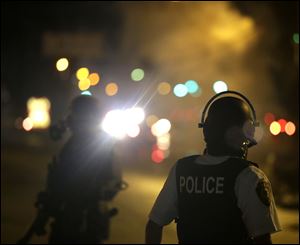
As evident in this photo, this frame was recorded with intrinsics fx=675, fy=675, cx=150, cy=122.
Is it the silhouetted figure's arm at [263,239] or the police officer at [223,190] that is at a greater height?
the police officer at [223,190]

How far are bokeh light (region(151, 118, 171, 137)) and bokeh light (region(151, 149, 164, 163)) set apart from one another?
0.70 metres

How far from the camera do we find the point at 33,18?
23.0 m

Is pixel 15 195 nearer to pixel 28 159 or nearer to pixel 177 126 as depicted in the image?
pixel 28 159

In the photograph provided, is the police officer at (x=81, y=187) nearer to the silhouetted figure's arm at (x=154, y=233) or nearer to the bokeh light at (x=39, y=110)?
the silhouetted figure's arm at (x=154, y=233)

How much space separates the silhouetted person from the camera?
14.1ft

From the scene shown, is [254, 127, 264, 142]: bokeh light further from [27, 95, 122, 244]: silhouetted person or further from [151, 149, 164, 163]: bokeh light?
[151, 149, 164, 163]: bokeh light

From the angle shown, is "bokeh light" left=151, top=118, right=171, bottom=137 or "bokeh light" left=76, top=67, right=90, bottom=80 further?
"bokeh light" left=76, top=67, right=90, bottom=80

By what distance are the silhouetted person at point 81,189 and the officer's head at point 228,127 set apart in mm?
1778

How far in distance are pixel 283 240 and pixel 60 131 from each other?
5048 millimetres

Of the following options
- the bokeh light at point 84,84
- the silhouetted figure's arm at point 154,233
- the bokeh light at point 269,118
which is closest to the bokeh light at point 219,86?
the bokeh light at point 269,118

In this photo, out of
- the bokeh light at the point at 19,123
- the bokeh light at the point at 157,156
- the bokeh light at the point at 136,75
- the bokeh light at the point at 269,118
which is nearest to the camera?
the bokeh light at the point at 269,118

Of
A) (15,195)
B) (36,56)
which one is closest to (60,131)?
(15,195)

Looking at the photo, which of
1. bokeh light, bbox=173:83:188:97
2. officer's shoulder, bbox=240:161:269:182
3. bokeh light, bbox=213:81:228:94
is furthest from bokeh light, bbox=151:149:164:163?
officer's shoulder, bbox=240:161:269:182

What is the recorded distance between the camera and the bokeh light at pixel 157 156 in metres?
21.1
